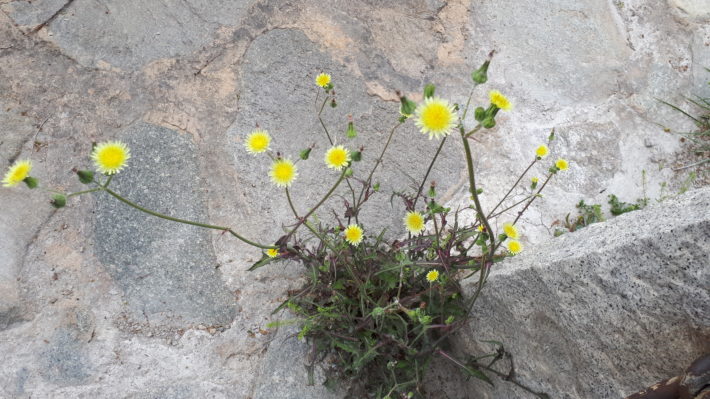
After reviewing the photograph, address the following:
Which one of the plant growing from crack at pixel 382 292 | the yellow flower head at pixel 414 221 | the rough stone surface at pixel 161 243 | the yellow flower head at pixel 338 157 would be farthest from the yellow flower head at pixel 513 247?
the rough stone surface at pixel 161 243

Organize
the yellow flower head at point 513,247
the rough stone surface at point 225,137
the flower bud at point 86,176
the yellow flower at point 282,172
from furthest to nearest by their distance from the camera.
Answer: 1. the rough stone surface at point 225,137
2. the yellow flower head at point 513,247
3. the yellow flower at point 282,172
4. the flower bud at point 86,176

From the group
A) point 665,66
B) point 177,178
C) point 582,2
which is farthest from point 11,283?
point 665,66

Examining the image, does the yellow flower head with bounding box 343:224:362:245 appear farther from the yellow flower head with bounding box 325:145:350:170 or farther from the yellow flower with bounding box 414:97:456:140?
the yellow flower with bounding box 414:97:456:140

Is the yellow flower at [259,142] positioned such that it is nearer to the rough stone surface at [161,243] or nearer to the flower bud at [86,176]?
the flower bud at [86,176]

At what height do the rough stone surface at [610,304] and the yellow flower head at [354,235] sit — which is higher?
the yellow flower head at [354,235]

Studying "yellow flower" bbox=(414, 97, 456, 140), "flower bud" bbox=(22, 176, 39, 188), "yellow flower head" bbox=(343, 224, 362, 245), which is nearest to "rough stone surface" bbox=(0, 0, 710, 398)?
"yellow flower head" bbox=(343, 224, 362, 245)

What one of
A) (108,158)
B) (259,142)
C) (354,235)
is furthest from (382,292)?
(108,158)
